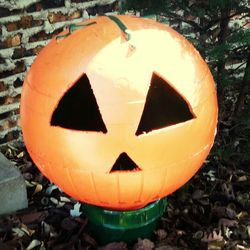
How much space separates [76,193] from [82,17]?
1.49 m

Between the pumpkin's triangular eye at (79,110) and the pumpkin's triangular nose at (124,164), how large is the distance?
5.7 inches

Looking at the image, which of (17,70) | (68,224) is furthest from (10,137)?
(68,224)

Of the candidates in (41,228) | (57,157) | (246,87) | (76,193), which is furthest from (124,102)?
(246,87)

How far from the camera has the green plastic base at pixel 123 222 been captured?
2.14 meters

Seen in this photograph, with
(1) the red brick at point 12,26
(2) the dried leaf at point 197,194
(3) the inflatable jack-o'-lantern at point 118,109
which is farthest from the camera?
(1) the red brick at point 12,26

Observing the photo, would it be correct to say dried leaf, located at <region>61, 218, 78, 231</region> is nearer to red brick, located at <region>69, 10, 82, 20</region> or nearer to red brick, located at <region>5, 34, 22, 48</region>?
red brick, located at <region>5, 34, 22, 48</region>

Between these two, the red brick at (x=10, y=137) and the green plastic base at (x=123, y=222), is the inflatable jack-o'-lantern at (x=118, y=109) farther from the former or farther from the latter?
the red brick at (x=10, y=137)

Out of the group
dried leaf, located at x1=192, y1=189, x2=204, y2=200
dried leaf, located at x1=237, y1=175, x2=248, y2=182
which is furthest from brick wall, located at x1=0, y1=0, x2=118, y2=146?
dried leaf, located at x1=237, y1=175, x2=248, y2=182

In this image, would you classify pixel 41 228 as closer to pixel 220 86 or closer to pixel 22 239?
pixel 22 239

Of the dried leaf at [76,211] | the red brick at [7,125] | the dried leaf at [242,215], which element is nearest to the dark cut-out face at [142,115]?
the dried leaf at [76,211]

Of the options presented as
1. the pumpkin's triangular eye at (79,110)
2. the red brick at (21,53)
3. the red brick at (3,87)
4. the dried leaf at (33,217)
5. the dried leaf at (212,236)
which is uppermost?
the pumpkin's triangular eye at (79,110)

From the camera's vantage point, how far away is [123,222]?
215 cm

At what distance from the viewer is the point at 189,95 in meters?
Result: 1.82

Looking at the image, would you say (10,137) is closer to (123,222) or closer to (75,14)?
(75,14)
